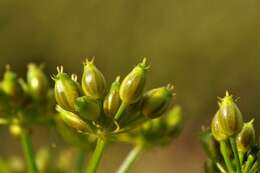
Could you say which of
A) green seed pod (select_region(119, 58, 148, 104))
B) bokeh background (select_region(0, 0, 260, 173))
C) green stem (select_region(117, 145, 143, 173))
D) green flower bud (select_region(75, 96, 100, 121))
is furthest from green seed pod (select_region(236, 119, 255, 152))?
bokeh background (select_region(0, 0, 260, 173))

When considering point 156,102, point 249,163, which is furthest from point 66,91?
point 249,163

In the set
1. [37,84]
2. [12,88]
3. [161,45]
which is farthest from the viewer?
[161,45]

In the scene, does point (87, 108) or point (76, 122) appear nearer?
point (87, 108)

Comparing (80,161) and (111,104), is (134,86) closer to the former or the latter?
(111,104)

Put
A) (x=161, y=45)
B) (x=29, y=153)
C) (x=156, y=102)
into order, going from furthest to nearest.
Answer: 1. (x=161, y=45)
2. (x=29, y=153)
3. (x=156, y=102)

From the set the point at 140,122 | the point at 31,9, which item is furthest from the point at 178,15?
the point at 140,122
